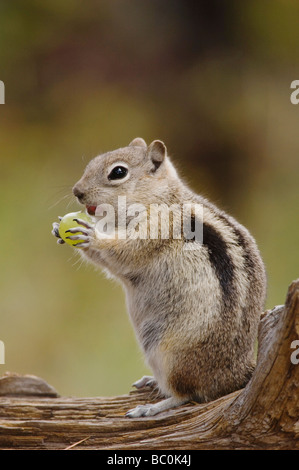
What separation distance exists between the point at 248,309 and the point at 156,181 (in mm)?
728

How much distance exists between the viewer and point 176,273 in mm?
2439

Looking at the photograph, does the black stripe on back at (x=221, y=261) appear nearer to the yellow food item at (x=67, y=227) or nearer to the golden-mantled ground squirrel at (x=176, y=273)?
the golden-mantled ground squirrel at (x=176, y=273)

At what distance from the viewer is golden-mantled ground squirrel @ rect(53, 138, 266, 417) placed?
7.67 feet

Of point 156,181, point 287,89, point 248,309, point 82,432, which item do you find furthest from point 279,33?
point 82,432

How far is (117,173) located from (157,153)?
0.22 meters

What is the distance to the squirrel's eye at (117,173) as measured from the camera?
2.71 m

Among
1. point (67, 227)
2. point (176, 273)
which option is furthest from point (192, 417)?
point (67, 227)

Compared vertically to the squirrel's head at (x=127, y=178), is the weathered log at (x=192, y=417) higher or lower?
Answer: lower

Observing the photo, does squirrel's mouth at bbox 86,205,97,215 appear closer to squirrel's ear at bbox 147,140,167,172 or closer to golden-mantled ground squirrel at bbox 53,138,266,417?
golden-mantled ground squirrel at bbox 53,138,266,417

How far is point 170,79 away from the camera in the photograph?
18.1 ft

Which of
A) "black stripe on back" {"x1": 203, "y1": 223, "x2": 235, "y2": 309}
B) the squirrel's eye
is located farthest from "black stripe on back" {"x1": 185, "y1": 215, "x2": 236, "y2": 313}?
the squirrel's eye

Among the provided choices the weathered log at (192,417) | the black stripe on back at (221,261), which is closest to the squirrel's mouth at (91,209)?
the black stripe on back at (221,261)

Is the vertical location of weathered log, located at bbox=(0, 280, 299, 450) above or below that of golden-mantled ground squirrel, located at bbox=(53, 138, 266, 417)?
below
